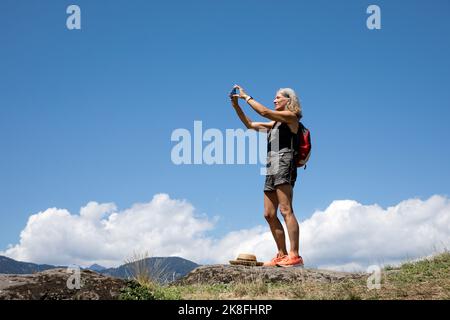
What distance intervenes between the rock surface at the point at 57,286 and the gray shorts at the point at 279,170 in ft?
11.3

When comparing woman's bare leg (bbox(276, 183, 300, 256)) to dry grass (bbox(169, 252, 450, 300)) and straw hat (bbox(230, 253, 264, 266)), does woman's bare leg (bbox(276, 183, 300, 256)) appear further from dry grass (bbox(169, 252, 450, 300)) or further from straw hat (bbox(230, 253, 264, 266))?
straw hat (bbox(230, 253, 264, 266))

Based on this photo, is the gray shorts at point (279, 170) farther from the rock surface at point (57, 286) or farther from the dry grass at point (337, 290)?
the rock surface at point (57, 286)

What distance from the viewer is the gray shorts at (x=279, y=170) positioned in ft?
33.7

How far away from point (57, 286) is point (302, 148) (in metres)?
5.12

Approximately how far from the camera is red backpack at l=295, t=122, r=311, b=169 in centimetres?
1066

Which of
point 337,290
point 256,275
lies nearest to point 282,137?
point 256,275

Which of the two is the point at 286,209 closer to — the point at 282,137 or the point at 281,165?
the point at 281,165

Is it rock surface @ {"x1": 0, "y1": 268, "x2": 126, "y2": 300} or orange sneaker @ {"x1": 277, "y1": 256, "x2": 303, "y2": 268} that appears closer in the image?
rock surface @ {"x1": 0, "y1": 268, "x2": 126, "y2": 300}

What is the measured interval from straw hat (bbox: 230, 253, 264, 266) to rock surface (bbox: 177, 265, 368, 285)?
24cm

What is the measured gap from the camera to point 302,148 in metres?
10.7

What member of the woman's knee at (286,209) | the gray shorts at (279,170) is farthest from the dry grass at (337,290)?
the gray shorts at (279,170)

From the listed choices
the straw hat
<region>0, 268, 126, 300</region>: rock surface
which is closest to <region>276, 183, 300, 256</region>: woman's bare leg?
the straw hat
